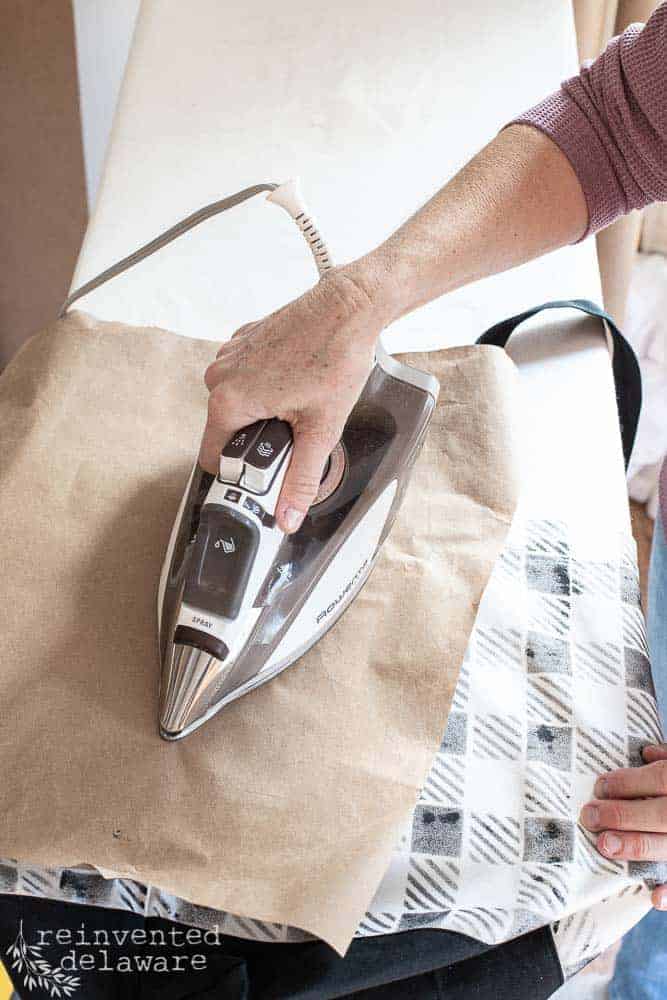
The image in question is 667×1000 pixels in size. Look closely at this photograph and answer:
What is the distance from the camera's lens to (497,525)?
2.60 feet

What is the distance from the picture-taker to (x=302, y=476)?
2.25 feet

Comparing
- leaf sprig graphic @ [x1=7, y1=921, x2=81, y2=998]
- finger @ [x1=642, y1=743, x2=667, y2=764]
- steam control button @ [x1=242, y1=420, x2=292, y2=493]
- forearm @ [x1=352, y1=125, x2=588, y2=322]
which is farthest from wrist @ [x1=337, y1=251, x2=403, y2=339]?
leaf sprig graphic @ [x1=7, y1=921, x2=81, y2=998]

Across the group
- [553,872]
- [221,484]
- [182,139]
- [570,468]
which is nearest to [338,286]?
[221,484]

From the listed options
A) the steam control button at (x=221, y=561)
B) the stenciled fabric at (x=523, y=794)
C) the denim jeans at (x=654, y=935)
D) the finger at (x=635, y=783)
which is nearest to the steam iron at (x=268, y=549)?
the steam control button at (x=221, y=561)

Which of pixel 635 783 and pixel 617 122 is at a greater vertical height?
pixel 617 122

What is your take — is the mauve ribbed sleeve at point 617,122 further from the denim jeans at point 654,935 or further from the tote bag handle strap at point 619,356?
the denim jeans at point 654,935

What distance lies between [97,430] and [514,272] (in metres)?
0.47

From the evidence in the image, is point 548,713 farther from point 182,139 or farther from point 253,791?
point 182,139

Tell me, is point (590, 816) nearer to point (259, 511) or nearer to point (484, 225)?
point (259, 511)

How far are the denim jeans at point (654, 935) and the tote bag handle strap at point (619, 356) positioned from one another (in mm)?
109

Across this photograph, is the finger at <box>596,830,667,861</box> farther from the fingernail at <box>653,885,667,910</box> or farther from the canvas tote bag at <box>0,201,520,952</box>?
the canvas tote bag at <box>0,201,520,952</box>

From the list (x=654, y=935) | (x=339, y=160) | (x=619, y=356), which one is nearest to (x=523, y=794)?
(x=619, y=356)

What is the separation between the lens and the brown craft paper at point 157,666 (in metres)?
0.61

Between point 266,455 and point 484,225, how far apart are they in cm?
28
